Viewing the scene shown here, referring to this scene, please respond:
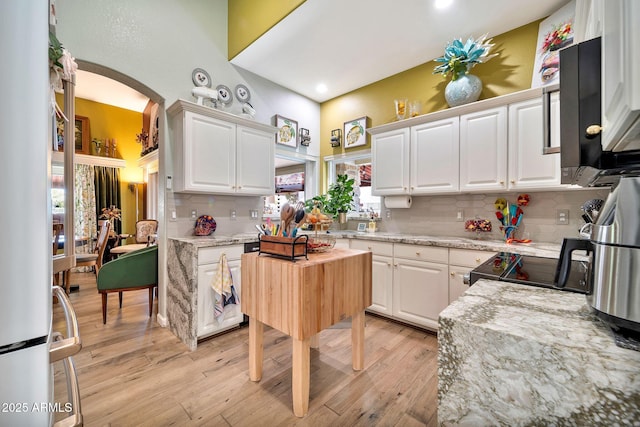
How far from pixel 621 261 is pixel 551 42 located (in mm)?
2939

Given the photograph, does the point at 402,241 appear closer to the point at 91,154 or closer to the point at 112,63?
the point at 112,63

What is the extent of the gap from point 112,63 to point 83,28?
0.97ft

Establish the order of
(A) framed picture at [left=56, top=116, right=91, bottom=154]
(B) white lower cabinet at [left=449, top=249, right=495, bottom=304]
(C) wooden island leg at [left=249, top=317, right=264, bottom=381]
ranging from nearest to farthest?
(C) wooden island leg at [left=249, top=317, right=264, bottom=381] → (B) white lower cabinet at [left=449, top=249, right=495, bottom=304] → (A) framed picture at [left=56, top=116, right=91, bottom=154]

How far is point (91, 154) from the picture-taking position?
5281mm

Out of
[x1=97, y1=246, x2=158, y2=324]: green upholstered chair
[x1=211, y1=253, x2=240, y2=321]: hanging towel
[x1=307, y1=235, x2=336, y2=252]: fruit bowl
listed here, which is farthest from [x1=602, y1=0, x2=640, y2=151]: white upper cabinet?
[x1=97, y1=246, x2=158, y2=324]: green upholstered chair

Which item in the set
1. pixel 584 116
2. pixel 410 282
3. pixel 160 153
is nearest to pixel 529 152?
pixel 410 282

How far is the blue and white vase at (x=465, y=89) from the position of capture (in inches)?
107

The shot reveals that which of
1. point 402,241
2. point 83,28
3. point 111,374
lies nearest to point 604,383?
point 402,241

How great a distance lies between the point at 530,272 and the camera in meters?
1.15

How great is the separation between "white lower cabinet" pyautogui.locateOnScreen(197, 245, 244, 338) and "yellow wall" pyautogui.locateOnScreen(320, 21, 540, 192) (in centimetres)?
222

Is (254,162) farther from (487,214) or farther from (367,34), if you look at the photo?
(487,214)

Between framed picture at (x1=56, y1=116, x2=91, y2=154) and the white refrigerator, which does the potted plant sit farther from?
framed picture at (x1=56, y1=116, x2=91, y2=154)

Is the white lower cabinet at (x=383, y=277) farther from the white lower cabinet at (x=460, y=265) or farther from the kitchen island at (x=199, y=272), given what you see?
the white lower cabinet at (x=460, y=265)

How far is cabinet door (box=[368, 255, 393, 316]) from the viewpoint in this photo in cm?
288
